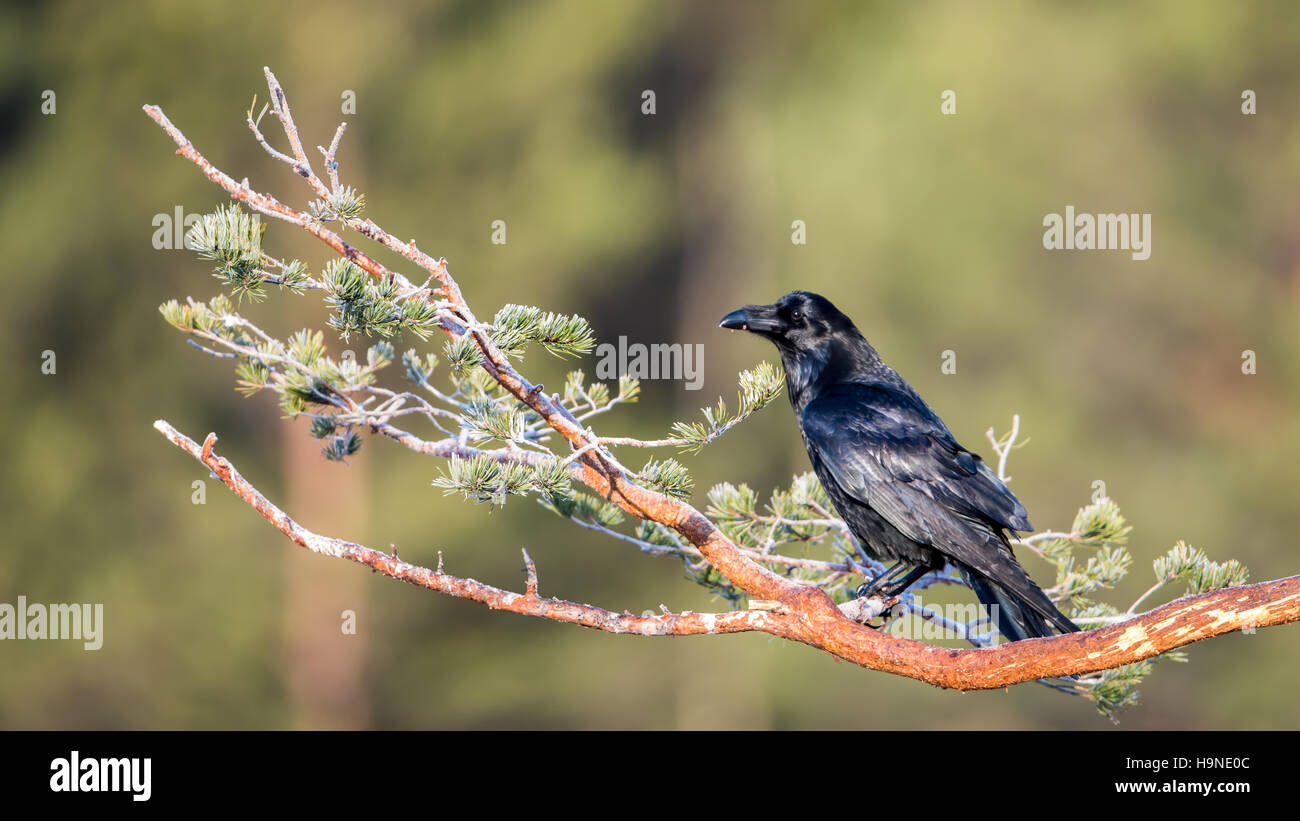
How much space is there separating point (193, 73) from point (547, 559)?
257 inches

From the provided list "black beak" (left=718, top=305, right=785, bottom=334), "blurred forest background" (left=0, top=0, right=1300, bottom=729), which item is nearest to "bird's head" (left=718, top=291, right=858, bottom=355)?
"black beak" (left=718, top=305, right=785, bottom=334)

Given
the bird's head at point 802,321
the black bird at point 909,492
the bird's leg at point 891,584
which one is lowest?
the bird's leg at point 891,584

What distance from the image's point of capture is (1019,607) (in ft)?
13.9

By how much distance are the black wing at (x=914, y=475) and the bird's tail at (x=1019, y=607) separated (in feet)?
0.35

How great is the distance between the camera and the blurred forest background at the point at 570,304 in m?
12.2

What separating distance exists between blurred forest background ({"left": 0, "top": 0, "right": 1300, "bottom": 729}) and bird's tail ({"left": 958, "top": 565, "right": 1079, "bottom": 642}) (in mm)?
8167

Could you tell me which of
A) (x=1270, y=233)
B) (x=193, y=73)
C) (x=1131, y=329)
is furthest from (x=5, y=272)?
(x=1270, y=233)

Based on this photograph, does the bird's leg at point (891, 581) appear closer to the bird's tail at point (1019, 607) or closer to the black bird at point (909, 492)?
the black bird at point (909, 492)

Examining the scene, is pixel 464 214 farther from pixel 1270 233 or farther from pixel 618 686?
pixel 1270 233

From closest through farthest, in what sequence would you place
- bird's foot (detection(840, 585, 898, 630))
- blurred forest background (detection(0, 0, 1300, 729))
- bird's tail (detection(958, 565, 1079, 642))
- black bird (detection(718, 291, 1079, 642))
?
bird's tail (detection(958, 565, 1079, 642)), black bird (detection(718, 291, 1079, 642)), bird's foot (detection(840, 585, 898, 630)), blurred forest background (detection(0, 0, 1300, 729))

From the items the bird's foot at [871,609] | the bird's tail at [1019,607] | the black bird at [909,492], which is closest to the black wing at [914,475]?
the black bird at [909,492]

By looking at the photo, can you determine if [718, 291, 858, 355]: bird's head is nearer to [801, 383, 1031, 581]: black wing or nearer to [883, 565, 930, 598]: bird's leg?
[801, 383, 1031, 581]: black wing

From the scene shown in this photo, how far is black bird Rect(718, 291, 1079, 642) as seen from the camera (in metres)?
4.29
